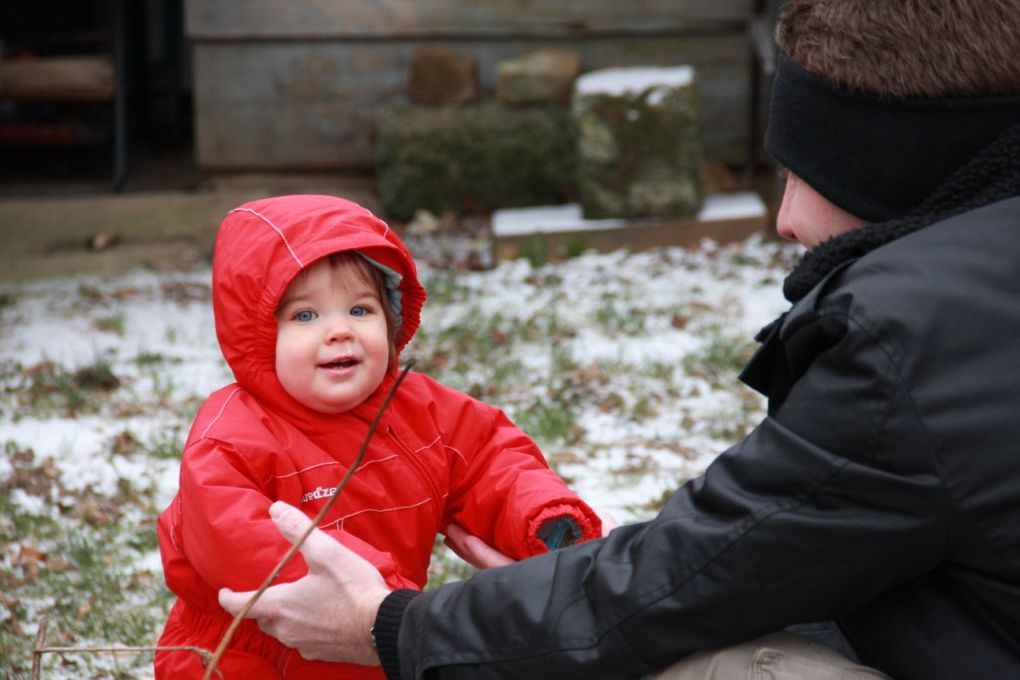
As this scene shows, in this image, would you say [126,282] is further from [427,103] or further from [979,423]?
[979,423]

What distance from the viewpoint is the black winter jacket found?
1596 millimetres

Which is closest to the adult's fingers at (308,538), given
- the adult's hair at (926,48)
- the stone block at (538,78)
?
the adult's hair at (926,48)

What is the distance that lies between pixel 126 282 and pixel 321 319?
189 inches

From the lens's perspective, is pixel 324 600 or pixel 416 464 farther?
pixel 416 464

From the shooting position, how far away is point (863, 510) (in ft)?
5.32

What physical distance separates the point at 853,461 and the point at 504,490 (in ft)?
2.98

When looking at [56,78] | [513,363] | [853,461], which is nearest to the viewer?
[853,461]

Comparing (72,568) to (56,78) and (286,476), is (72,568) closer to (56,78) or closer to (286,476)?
(286,476)

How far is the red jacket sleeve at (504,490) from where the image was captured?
2291 millimetres

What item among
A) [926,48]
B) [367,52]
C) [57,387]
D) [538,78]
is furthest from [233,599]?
[367,52]

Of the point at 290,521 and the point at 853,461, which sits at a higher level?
the point at 853,461

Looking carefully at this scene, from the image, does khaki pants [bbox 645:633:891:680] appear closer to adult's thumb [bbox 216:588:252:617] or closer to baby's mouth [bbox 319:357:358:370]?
adult's thumb [bbox 216:588:252:617]

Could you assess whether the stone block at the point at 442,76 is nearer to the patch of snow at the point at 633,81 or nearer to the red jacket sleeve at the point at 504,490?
the patch of snow at the point at 633,81

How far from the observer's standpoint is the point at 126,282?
6770 mm
